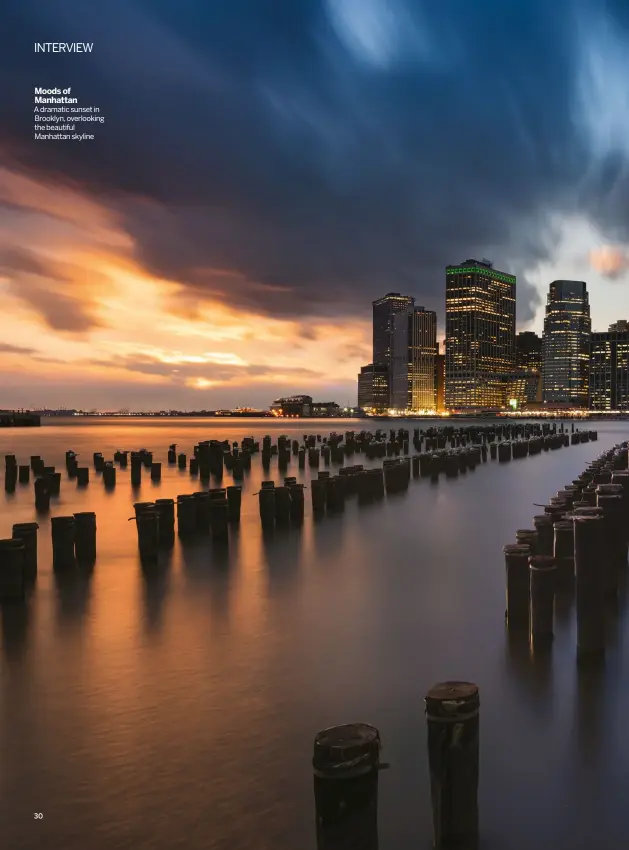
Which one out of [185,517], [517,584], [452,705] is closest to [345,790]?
[452,705]

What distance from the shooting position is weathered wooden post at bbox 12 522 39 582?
37.7ft

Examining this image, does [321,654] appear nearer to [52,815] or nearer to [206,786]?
[206,786]

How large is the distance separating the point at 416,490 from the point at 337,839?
23.0m

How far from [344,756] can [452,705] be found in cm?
90

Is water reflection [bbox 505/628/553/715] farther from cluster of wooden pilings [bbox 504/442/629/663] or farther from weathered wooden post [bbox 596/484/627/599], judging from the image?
weathered wooden post [bbox 596/484/627/599]

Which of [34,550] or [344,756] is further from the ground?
[344,756]

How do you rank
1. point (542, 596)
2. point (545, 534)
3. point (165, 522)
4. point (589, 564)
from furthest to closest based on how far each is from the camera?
point (165, 522), point (545, 534), point (542, 596), point (589, 564)

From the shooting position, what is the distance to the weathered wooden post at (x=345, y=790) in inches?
127

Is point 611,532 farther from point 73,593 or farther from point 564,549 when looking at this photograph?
point 73,593

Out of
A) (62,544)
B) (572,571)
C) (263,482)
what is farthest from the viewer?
(263,482)

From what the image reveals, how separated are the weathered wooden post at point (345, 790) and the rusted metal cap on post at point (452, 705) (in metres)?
0.68

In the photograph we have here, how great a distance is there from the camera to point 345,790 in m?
3.25

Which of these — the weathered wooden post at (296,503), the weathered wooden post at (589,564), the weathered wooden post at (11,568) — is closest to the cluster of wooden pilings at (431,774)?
the weathered wooden post at (589,564)

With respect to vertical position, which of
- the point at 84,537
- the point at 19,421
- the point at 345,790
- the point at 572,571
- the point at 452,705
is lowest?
the point at 572,571
